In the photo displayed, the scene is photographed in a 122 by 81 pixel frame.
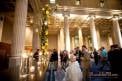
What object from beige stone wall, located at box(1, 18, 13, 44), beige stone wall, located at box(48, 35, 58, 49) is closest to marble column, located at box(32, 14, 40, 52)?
beige stone wall, located at box(1, 18, 13, 44)

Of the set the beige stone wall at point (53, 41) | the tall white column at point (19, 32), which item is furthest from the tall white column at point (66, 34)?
the beige stone wall at point (53, 41)

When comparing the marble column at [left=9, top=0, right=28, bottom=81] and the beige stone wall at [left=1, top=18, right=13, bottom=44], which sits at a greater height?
the beige stone wall at [left=1, top=18, right=13, bottom=44]

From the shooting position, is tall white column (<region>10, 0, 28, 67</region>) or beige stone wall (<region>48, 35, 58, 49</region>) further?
beige stone wall (<region>48, 35, 58, 49</region>)

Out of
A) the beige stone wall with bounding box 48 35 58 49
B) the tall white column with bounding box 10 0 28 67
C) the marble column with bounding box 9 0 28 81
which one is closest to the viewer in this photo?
the marble column with bounding box 9 0 28 81

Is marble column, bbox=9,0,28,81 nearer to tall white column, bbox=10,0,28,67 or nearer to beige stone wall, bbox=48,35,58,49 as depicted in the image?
tall white column, bbox=10,0,28,67

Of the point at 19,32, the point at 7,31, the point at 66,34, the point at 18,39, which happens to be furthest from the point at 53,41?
the point at 18,39

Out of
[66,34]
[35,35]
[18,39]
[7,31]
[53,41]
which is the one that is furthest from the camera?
[53,41]

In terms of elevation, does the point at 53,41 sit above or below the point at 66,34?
above

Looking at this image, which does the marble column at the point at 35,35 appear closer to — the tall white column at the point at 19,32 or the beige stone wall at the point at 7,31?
the beige stone wall at the point at 7,31

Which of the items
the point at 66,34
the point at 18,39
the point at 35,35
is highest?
the point at 66,34

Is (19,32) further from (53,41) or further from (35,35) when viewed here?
(53,41)

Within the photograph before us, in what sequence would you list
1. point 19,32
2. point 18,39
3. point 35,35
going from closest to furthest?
point 18,39, point 19,32, point 35,35

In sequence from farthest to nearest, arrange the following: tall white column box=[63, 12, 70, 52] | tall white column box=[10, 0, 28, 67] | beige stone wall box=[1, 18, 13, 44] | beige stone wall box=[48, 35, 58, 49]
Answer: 1. beige stone wall box=[48, 35, 58, 49]
2. beige stone wall box=[1, 18, 13, 44]
3. tall white column box=[63, 12, 70, 52]
4. tall white column box=[10, 0, 28, 67]

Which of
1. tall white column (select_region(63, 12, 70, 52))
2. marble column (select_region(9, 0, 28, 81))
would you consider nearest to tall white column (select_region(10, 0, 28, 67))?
marble column (select_region(9, 0, 28, 81))
